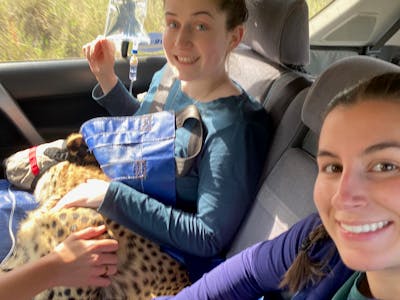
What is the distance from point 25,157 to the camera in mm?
1856

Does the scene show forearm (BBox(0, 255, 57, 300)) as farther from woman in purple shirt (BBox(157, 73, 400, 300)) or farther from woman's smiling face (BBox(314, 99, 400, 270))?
woman's smiling face (BBox(314, 99, 400, 270))

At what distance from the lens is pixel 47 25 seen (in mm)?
2211

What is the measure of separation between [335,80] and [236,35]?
0.45 meters

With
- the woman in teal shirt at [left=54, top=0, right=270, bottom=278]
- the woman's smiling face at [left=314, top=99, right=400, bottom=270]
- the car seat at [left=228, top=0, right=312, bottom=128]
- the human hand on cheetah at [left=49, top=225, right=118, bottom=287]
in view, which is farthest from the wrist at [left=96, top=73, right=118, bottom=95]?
the woman's smiling face at [left=314, top=99, right=400, bottom=270]

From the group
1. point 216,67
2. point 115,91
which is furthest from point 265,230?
point 115,91

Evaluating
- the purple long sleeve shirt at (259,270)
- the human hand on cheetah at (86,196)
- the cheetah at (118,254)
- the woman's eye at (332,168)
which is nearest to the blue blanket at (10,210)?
the cheetah at (118,254)

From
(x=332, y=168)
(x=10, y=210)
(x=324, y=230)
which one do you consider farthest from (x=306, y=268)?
(x=10, y=210)

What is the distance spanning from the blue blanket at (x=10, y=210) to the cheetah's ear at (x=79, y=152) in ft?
0.68

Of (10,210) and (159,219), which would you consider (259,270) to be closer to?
(159,219)

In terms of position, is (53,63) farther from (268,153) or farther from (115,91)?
(268,153)

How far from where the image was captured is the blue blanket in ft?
5.32

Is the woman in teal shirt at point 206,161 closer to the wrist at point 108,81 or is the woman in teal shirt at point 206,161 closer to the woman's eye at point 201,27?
the woman's eye at point 201,27

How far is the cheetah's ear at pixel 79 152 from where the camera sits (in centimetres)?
171

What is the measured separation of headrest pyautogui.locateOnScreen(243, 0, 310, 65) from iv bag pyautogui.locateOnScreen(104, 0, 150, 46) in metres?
0.60
